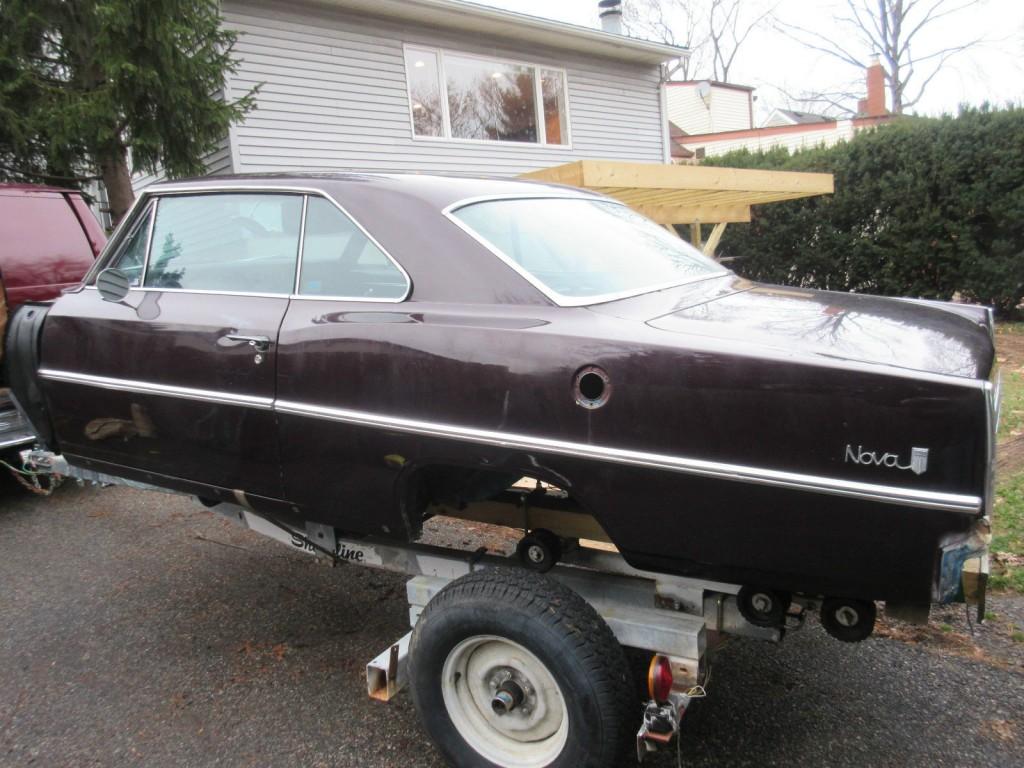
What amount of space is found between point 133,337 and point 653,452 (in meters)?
2.25

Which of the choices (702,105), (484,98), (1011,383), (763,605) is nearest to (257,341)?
(763,605)

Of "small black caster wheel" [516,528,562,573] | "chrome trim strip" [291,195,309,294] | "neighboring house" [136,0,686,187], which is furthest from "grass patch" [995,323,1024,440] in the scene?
"neighboring house" [136,0,686,187]

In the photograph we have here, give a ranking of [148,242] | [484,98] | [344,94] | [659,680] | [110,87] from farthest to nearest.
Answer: [484,98] → [344,94] → [110,87] → [148,242] → [659,680]

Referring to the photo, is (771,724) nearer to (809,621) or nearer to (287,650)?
(809,621)

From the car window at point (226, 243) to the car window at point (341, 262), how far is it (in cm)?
8

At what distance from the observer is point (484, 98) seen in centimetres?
1228

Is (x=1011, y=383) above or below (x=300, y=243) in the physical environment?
below

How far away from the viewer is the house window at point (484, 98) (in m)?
11.6

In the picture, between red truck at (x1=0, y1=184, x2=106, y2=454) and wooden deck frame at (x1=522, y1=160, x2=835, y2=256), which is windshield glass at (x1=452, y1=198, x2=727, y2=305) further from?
red truck at (x1=0, y1=184, x2=106, y2=454)

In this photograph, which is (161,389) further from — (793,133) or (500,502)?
(793,133)

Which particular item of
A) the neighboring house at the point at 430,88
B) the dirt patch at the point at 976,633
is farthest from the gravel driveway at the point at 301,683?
the neighboring house at the point at 430,88

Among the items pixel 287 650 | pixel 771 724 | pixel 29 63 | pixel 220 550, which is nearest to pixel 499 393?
pixel 771 724

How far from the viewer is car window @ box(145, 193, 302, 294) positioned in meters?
2.95

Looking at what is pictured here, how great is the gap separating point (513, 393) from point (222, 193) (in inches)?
70.7
